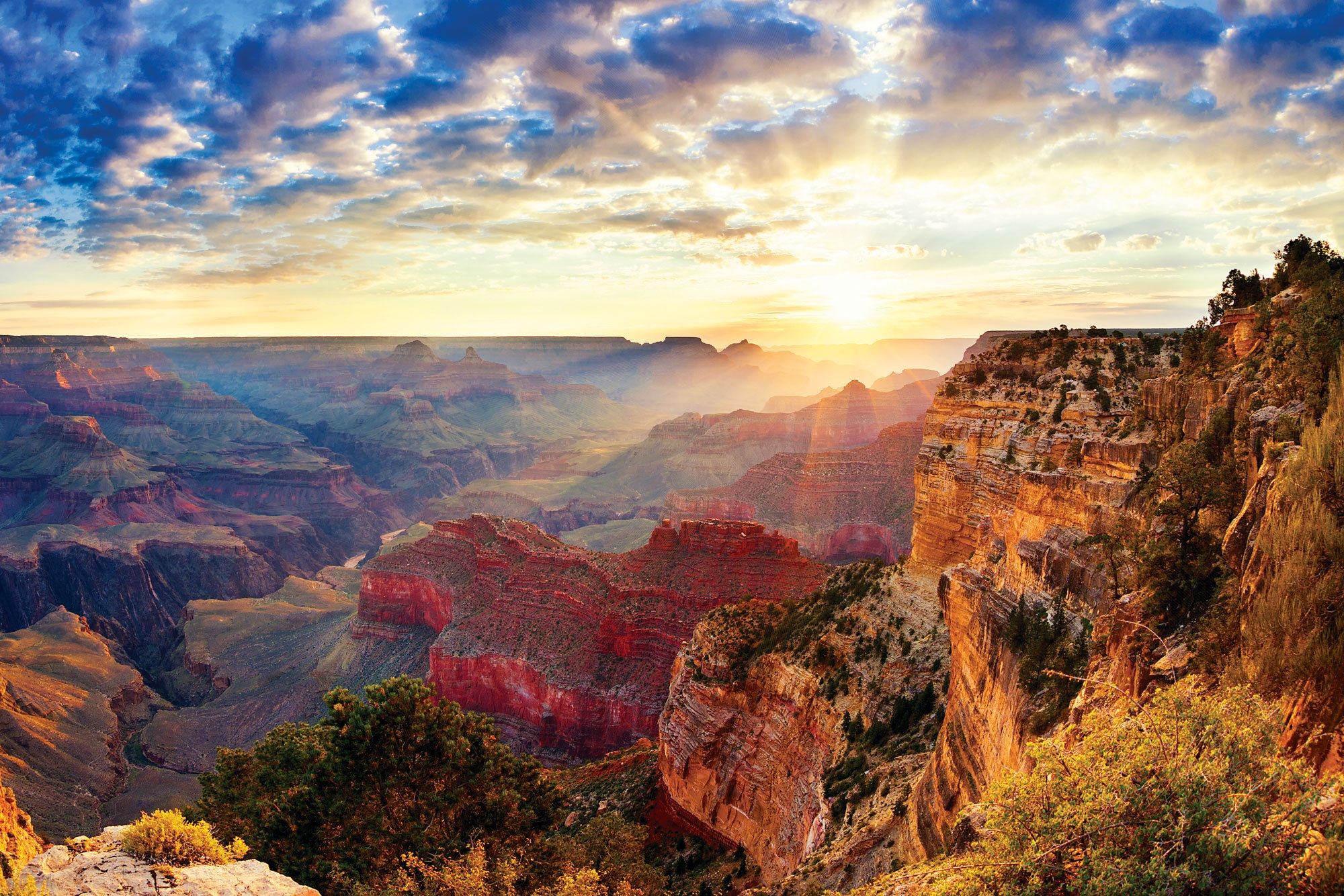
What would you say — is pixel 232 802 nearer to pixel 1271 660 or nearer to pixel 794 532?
pixel 1271 660

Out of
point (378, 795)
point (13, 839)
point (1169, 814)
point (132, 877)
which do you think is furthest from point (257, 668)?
point (1169, 814)

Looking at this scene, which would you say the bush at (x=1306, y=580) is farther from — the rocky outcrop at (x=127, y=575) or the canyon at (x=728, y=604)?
the rocky outcrop at (x=127, y=575)

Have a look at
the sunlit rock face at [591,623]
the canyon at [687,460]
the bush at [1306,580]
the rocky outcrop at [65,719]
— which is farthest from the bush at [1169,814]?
the canyon at [687,460]

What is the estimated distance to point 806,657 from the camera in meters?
25.8

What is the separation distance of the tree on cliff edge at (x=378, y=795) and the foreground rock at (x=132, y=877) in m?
6.74

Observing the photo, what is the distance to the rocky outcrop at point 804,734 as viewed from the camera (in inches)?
723

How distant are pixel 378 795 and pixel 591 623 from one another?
1281 inches

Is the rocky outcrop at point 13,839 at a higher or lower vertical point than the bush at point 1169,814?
lower

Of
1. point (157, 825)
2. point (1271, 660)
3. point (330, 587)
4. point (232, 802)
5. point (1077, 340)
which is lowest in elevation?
point (330, 587)

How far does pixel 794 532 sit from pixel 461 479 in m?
116

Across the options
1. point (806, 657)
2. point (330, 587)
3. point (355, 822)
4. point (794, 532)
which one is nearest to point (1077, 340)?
point (806, 657)

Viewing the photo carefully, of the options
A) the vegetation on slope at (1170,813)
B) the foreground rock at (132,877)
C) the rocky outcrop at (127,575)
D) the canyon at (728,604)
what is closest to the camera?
the vegetation on slope at (1170,813)

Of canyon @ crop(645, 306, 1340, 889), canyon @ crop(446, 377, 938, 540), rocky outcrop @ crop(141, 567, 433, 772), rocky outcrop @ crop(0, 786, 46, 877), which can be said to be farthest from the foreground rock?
canyon @ crop(446, 377, 938, 540)

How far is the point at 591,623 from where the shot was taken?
49.8 metres
